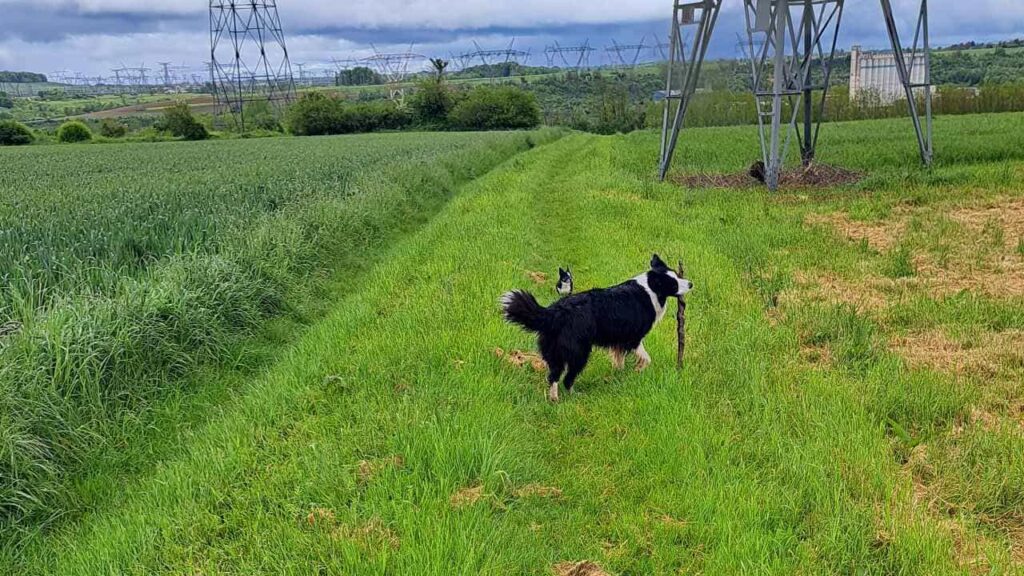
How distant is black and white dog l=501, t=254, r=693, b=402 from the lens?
434 centimetres

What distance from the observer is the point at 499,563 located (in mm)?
2803

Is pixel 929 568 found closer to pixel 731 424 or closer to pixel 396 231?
pixel 731 424

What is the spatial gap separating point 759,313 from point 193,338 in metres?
5.31

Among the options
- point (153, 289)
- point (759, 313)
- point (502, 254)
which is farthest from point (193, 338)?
point (759, 313)

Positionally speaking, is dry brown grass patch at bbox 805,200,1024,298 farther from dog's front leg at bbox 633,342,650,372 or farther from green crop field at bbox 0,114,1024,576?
dog's front leg at bbox 633,342,650,372

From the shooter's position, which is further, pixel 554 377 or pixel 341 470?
pixel 554 377

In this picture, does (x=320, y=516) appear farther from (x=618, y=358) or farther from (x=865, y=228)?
(x=865, y=228)

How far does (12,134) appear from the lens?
50844mm

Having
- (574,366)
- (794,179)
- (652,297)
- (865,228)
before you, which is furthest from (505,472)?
(794,179)

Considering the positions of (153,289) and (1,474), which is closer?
(1,474)

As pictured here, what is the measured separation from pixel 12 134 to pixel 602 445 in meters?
63.3

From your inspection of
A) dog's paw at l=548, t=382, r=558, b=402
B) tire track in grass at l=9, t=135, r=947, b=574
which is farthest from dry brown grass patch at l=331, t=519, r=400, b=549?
dog's paw at l=548, t=382, r=558, b=402

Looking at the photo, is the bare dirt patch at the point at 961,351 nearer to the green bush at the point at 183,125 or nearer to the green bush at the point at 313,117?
the green bush at the point at 313,117

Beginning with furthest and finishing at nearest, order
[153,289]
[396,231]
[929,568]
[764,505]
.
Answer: [396,231], [153,289], [764,505], [929,568]
